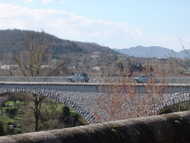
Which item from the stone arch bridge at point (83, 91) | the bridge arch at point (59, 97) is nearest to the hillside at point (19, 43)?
the bridge arch at point (59, 97)

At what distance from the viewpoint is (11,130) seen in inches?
1620

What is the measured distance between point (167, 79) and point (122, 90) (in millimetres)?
3277

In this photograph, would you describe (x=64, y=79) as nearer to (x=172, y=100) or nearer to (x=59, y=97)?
(x=59, y=97)

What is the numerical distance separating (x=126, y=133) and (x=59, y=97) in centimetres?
4013

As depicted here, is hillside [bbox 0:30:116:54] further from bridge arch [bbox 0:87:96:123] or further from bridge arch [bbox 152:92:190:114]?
bridge arch [bbox 152:92:190:114]

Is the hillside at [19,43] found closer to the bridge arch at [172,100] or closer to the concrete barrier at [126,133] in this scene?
the bridge arch at [172,100]

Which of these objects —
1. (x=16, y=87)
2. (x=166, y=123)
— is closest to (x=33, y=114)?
(x=16, y=87)

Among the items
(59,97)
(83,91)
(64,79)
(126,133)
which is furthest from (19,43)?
(126,133)

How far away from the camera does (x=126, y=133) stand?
137 inches

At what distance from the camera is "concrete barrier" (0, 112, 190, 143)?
295 centimetres

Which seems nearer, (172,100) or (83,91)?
(172,100)

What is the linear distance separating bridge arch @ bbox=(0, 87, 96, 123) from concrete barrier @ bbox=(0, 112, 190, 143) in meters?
33.6

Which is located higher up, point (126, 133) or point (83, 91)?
point (126, 133)

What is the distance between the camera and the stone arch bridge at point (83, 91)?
108ft
